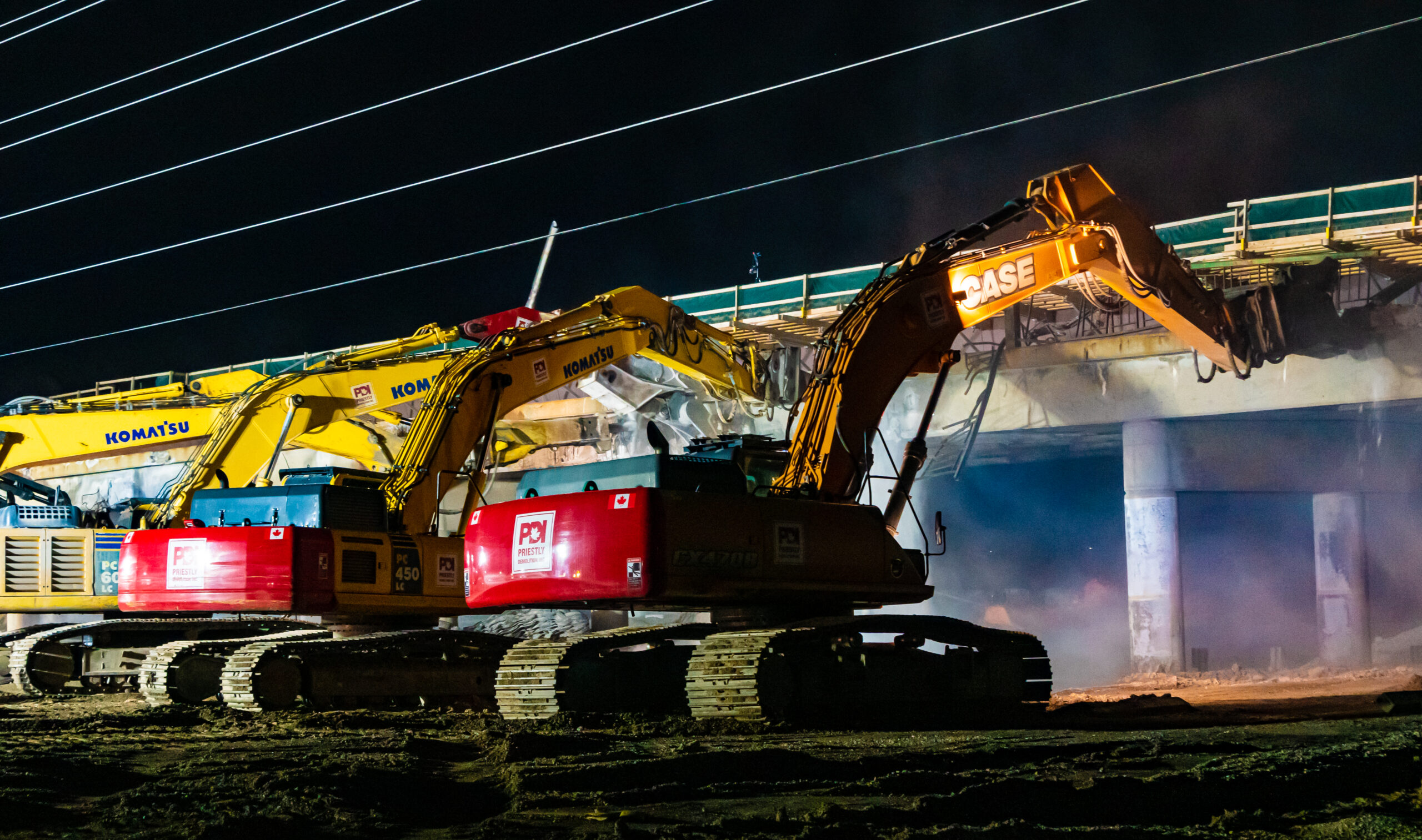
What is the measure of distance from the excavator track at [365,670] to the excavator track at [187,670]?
0.23 m

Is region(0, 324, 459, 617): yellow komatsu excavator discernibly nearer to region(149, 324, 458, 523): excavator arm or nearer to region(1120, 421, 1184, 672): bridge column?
region(149, 324, 458, 523): excavator arm

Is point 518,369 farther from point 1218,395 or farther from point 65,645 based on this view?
point 1218,395

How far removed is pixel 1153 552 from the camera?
23484 mm

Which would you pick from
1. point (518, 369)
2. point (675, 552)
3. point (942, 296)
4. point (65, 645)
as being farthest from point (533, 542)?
point (65, 645)

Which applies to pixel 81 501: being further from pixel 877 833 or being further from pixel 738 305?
pixel 877 833

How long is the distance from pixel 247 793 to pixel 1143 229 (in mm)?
11548

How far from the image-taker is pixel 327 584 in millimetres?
14086

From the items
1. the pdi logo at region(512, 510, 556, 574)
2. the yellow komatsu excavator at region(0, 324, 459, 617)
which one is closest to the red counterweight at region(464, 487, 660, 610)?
the pdi logo at region(512, 510, 556, 574)

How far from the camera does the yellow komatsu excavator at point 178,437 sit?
17375 millimetres

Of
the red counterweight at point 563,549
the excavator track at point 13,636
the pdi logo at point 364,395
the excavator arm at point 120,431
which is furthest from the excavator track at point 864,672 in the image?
the excavator arm at point 120,431

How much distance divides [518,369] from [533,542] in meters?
5.96

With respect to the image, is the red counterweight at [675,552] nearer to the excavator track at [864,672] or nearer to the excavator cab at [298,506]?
the excavator track at [864,672]

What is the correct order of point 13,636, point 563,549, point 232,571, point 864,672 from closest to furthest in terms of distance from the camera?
1. point 563,549
2. point 864,672
3. point 232,571
4. point 13,636

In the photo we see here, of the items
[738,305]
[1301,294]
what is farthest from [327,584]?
[1301,294]
